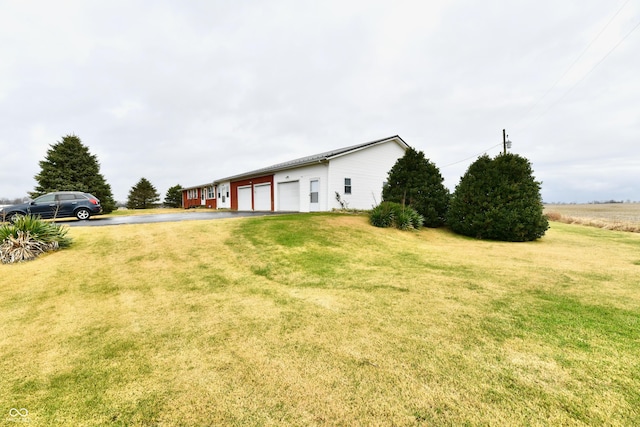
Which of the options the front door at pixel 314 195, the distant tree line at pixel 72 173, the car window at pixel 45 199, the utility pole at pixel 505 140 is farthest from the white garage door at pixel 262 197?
the utility pole at pixel 505 140

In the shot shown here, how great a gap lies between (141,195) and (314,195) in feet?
114

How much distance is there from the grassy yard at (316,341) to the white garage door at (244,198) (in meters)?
17.8

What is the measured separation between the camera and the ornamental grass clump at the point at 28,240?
6363 mm

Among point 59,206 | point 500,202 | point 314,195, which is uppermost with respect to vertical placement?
point 314,195

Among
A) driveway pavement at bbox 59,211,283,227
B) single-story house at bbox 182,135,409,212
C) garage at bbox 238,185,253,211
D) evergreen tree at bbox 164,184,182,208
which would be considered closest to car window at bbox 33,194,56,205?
driveway pavement at bbox 59,211,283,227

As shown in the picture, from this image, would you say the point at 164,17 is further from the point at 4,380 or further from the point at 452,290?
the point at 452,290

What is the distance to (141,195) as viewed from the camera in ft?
128

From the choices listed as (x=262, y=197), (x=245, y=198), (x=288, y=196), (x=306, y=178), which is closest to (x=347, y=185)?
(x=306, y=178)

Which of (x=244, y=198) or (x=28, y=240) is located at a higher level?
(x=244, y=198)

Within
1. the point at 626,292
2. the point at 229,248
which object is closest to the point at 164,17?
the point at 229,248

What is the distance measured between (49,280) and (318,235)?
6768mm

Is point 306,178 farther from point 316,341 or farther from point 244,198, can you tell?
point 316,341

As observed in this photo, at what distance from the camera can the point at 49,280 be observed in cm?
536

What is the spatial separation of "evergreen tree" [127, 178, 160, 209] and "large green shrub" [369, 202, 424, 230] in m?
40.3
